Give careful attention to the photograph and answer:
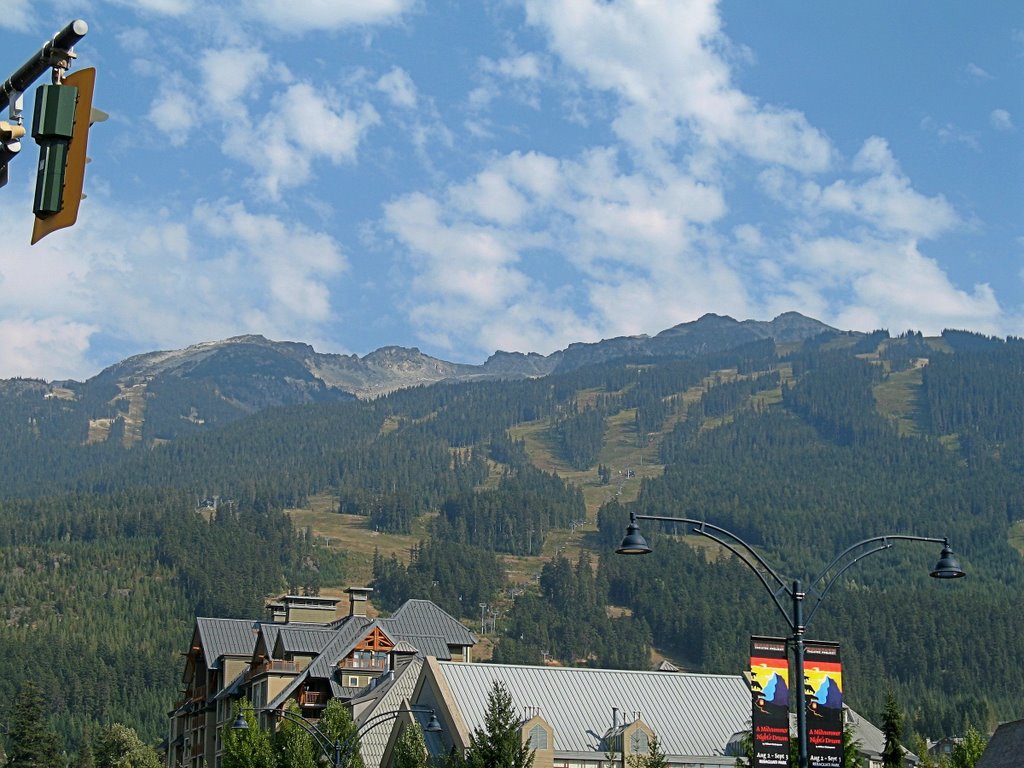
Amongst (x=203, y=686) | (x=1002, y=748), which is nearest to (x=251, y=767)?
(x=1002, y=748)

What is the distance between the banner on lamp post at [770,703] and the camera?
30.8 metres

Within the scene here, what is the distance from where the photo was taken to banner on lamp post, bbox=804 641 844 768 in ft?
104

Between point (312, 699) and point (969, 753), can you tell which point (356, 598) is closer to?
point (312, 699)

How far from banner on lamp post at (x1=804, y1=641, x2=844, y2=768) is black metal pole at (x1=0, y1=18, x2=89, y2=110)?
22525 mm

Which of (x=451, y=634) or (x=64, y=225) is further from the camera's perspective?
(x=451, y=634)

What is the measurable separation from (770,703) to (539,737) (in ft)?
186

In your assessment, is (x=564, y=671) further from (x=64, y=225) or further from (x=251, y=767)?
(x=64, y=225)

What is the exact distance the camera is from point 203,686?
12562cm

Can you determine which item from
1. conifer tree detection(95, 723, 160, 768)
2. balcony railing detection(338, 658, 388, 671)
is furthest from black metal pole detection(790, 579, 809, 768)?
conifer tree detection(95, 723, 160, 768)

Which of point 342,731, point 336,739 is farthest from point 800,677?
point 342,731

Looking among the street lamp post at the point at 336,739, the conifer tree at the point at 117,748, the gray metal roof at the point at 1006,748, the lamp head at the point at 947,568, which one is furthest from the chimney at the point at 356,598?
the lamp head at the point at 947,568

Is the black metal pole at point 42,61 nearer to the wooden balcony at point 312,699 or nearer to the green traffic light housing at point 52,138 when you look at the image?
the green traffic light housing at point 52,138

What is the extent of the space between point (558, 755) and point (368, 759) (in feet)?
42.1

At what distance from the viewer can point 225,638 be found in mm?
124688
